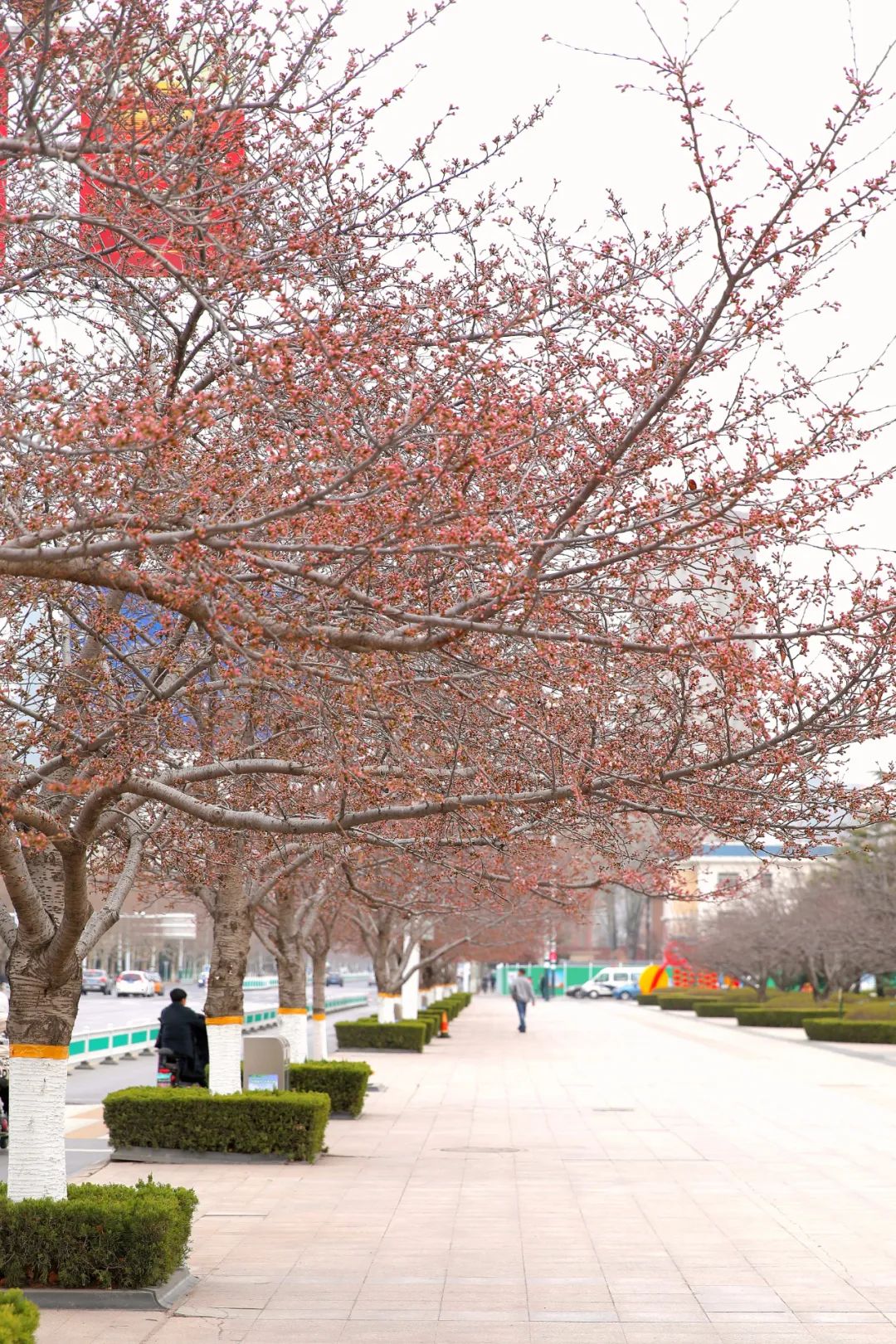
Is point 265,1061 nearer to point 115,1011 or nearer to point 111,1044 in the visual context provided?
point 111,1044

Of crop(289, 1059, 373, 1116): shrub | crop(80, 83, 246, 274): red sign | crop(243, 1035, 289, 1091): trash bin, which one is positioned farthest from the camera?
crop(289, 1059, 373, 1116): shrub

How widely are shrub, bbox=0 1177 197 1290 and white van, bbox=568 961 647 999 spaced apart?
86608 mm

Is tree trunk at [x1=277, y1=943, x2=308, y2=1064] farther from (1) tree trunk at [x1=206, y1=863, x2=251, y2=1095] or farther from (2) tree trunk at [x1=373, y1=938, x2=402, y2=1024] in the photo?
(2) tree trunk at [x1=373, y1=938, x2=402, y2=1024]

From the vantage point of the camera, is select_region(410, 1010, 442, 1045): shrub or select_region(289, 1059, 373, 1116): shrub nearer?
select_region(289, 1059, 373, 1116): shrub

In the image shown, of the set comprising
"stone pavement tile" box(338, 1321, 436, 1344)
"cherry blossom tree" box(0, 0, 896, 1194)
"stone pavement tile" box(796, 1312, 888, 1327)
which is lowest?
"stone pavement tile" box(796, 1312, 888, 1327)

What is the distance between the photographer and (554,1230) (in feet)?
40.0

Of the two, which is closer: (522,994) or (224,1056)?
(224,1056)

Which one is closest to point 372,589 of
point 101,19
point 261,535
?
point 261,535

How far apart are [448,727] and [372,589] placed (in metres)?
1.61

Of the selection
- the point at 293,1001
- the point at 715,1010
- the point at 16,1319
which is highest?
the point at 293,1001

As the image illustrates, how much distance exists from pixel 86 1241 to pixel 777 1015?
44.6 metres

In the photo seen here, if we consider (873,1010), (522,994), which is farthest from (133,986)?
(873,1010)

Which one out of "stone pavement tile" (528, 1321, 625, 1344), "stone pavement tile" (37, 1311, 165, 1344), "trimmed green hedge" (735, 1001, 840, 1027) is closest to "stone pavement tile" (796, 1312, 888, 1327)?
"stone pavement tile" (528, 1321, 625, 1344)

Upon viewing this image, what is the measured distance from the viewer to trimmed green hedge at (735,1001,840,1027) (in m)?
50.8
